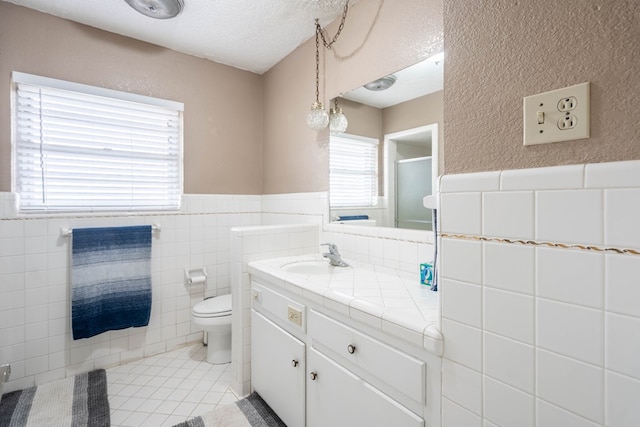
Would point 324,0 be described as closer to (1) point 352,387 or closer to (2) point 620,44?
(2) point 620,44

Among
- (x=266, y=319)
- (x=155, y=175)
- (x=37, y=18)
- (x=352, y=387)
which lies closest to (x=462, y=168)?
(x=352, y=387)

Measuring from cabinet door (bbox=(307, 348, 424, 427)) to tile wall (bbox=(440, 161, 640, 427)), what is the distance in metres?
0.19

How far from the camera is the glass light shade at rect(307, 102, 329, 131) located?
209 centimetres

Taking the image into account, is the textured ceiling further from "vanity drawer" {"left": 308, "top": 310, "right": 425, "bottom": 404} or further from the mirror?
"vanity drawer" {"left": 308, "top": 310, "right": 425, "bottom": 404}

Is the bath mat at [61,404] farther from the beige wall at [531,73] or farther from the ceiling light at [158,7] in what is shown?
the ceiling light at [158,7]

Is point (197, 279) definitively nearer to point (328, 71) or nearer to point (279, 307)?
point (279, 307)

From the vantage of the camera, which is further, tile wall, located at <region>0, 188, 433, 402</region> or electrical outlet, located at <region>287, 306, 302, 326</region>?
tile wall, located at <region>0, 188, 433, 402</region>

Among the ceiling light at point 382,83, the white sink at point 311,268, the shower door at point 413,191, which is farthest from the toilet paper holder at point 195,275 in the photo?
Answer: the ceiling light at point 382,83

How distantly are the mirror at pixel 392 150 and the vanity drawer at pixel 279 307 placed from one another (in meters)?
0.72

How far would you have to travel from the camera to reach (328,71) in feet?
7.06

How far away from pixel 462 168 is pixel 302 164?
66.7 inches

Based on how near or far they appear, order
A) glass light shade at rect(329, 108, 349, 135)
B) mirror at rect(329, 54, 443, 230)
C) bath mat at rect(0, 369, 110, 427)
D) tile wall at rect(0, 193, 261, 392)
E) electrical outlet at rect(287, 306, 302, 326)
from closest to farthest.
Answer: electrical outlet at rect(287, 306, 302, 326) < mirror at rect(329, 54, 443, 230) < bath mat at rect(0, 369, 110, 427) < tile wall at rect(0, 193, 261, 392) < glass light shade at rect(329, 108, 349, 135)

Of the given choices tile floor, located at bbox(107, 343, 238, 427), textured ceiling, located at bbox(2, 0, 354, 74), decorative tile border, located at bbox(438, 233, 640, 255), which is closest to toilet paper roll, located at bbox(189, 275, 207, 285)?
tile floor, located at bbox(107, 343, 238, 427)

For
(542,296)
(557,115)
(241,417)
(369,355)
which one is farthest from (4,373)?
(557,115)
